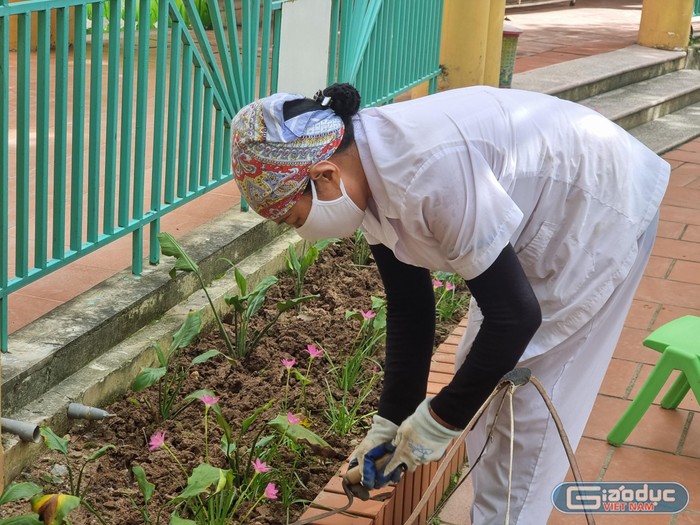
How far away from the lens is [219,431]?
3.21 m

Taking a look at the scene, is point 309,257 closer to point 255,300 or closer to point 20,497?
point 255,300

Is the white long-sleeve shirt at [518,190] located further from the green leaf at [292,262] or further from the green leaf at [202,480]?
the green leaf at [292,262]

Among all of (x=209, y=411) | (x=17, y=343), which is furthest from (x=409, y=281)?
(x=17, y=343)

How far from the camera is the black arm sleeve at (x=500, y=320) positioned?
193 cm

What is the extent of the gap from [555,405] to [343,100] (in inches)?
34.3

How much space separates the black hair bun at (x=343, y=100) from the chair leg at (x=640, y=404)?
1.90 m

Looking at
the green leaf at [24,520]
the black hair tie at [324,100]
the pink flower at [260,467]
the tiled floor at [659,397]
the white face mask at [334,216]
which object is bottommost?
the tiled floor at [659,397]

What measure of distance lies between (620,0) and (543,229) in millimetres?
14935

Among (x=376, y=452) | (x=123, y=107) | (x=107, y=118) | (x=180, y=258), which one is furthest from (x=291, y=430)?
(x=123, y=107)

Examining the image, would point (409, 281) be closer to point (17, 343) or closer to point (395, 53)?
point (17, 343)

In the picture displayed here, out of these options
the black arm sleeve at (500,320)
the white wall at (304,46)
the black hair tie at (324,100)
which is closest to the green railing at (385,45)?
the white wall at (304,46)

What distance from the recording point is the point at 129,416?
323cm

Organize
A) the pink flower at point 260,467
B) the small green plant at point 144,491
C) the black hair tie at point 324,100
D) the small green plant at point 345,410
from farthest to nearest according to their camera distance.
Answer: the small green plant at point 345,410, the pink flower at point 260,467, the small green plant at point 144,491, the black hair tie at point 324,100

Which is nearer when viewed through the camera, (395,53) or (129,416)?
(129,416)
